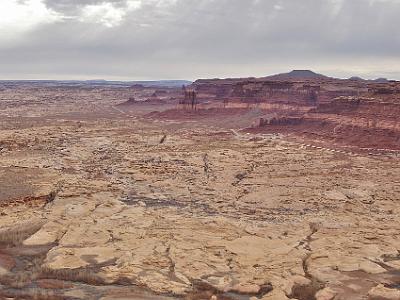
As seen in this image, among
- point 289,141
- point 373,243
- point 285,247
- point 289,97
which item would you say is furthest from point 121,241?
point 289,97

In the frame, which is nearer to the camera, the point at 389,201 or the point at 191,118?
the point at 389,201

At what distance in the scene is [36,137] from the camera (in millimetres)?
46125

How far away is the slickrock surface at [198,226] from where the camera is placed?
15188 mm

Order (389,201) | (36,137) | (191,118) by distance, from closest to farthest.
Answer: (389,201)
(36,137)
(191,118)

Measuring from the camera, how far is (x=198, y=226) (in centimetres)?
2058

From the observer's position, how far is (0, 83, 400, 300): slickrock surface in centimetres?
1519

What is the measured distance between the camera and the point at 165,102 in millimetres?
114062

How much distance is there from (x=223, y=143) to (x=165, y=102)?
68.5 metres

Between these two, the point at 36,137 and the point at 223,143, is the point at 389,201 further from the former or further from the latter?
the point at 36,137

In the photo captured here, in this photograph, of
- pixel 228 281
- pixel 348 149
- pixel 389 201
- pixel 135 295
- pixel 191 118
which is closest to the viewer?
pixel 135 295

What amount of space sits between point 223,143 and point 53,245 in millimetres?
29866

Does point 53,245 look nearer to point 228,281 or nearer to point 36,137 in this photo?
point 228,281

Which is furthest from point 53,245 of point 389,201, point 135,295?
point 389,201

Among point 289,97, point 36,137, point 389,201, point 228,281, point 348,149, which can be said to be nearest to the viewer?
point 228,281
